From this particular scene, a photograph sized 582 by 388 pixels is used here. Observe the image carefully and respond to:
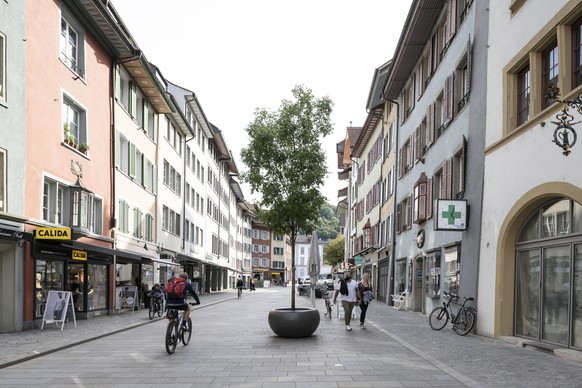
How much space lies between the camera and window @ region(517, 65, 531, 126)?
1444cm

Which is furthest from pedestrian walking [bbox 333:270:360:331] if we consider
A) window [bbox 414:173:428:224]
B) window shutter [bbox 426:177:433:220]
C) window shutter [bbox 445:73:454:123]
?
window [bbox 414:173:428:224]

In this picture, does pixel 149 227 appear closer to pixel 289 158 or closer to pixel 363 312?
pixel 289 158

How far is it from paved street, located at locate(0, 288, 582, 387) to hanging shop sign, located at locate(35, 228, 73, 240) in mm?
2545

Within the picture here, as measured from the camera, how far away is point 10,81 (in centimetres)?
1642

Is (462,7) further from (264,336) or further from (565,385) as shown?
(565,385)

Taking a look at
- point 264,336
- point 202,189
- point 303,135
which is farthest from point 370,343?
point 202,189

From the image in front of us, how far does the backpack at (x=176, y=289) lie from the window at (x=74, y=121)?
9948 mm

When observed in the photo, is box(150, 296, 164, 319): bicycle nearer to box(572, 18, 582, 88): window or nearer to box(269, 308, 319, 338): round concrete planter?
box(269, 308, 319, 338): round concrete planter

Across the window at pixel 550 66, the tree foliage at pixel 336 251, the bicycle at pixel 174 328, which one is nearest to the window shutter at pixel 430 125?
the window at pixel 550 66

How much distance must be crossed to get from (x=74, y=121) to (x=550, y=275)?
16.2 meters

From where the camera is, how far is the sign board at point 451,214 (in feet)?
57.3

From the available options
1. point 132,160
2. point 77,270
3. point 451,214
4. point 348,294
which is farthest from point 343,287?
point 132,160

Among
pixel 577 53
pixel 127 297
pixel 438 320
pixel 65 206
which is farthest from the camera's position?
pixel 127 297

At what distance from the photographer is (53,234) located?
17.4 metres
